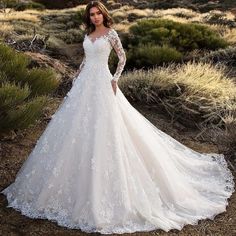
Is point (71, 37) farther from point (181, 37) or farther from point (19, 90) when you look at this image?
point (19, 90)

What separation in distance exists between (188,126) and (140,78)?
1479mm

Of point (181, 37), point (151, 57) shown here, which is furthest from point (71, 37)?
point (151, 57)

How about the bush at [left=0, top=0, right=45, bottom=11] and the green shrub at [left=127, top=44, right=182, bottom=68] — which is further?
the bush at [left=0, top=0, right=45, bottom=11]

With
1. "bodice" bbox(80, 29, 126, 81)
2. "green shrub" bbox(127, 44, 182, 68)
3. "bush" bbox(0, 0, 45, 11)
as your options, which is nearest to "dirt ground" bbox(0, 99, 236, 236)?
"bodice" bbox(80, 29, 126, 81)

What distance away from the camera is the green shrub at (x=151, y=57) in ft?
38.0

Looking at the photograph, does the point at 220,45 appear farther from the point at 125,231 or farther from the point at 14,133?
the point at 125,231

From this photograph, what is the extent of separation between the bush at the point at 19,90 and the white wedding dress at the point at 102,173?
0.79 metres

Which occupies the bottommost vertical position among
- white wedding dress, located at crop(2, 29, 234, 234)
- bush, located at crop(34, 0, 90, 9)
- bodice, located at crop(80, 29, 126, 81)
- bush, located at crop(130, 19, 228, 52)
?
bush, located at crop(34, 0, 90, 9)

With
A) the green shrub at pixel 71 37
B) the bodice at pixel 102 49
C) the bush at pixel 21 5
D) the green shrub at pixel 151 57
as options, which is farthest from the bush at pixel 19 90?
the bush at pixel 21 5

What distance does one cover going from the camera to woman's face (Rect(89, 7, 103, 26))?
5.02 m

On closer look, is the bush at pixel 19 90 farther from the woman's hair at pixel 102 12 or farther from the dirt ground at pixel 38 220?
Result: the woman's hair at pixel 102 12

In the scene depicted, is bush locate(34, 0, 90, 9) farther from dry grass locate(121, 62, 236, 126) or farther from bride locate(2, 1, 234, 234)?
bride locate(2, 1, 234, 234)

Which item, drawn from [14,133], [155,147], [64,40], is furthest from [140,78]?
[64,40]

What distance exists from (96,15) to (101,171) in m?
1.60
